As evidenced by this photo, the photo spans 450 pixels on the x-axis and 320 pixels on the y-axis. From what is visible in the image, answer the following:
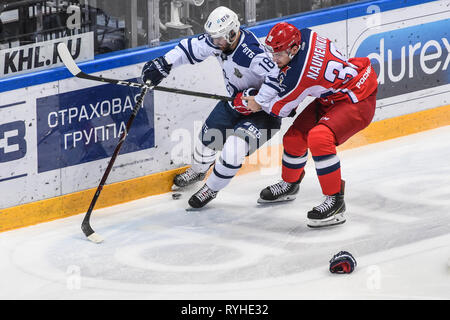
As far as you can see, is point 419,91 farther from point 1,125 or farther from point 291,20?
point 1,125

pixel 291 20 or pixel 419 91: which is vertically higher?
pixel 291 20

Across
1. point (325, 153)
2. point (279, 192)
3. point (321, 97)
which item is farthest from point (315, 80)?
point (279, 192)

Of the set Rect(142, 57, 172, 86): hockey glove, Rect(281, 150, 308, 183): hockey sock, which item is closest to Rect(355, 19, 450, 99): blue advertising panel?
Rect(281, 150, 308, 183): hockey sock

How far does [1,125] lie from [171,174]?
1.18 metres

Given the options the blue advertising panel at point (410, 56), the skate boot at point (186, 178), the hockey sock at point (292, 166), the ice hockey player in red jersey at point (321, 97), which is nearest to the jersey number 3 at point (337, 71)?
the ice hockey player in red jersey at point (321, 97)

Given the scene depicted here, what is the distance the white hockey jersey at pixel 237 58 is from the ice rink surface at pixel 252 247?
0.74 m

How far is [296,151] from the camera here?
621 cm

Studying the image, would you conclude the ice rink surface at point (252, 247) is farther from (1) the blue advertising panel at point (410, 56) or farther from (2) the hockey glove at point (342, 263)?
(1) the blue advertising panel at point (410, 56)

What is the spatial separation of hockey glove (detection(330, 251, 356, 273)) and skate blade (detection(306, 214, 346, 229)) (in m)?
0.70

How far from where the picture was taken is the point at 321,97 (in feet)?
19.7

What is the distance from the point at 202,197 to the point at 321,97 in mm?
925

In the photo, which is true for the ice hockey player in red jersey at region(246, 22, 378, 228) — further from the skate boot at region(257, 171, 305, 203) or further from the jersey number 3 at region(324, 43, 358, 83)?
the skate boot at region(257, 171, 305, 203)

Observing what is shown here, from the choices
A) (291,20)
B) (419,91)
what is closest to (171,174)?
(291,20)

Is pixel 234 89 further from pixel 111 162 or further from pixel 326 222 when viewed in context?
pixel 326 222
